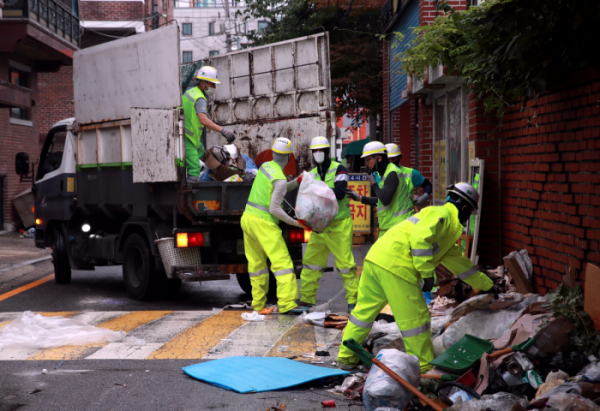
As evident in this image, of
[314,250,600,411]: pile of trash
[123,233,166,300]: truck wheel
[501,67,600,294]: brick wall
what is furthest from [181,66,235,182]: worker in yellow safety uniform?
[314,250,600,411]: pile of trash

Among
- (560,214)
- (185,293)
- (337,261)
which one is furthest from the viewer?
(185,293)

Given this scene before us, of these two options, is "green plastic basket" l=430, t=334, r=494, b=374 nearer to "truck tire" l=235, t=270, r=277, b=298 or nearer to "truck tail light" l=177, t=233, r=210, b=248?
"truck tail light" l=177, t=233, r=210, b=248

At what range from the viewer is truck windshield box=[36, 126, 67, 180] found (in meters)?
10.1

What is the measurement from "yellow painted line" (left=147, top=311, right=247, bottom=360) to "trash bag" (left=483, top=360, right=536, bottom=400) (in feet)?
7.74

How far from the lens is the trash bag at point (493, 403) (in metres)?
3.89

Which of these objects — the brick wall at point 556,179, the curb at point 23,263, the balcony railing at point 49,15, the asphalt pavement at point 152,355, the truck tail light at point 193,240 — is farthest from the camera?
the balcony railing at point 49,15

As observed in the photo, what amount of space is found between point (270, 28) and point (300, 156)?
600 inches

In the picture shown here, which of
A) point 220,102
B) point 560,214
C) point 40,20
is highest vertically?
point 40,20

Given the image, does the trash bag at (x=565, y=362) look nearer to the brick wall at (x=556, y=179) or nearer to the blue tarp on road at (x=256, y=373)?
the brick wall at (x=556, y=179)

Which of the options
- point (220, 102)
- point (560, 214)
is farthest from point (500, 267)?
point (220, 102)

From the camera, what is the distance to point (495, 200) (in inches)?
289

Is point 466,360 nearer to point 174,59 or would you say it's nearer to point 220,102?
point 174,59

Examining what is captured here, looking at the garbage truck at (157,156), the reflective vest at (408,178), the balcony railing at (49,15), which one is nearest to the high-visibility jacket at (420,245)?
the reflective vest at (408,178)

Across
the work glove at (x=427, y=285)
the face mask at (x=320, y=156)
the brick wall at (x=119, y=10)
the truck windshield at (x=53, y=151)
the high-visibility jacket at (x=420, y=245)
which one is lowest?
the work glove at (x=427, y=285)
